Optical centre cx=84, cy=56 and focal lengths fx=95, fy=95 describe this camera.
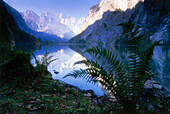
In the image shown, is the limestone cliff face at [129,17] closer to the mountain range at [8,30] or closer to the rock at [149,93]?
the rock at [149,93]

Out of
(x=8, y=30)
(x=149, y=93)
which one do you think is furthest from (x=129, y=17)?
(x=149, y=93)

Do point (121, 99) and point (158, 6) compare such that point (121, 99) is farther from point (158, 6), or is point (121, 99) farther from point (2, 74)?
point (158, 6)

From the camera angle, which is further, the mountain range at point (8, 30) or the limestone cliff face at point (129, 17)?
the limestone cliff face at point (129, 17)

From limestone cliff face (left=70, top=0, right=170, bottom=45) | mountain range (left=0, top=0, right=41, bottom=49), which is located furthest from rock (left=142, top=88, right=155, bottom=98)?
limestone cliff face (left=70, top=0, right=170, bottom=45)

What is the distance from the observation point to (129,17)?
73.6 metres

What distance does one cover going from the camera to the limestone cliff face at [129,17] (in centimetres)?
3441

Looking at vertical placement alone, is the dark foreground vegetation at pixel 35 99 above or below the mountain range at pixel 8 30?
below

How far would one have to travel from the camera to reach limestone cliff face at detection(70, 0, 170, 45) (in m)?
34.4

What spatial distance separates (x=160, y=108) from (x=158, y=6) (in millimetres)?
46478

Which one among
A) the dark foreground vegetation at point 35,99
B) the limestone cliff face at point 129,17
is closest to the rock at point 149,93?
the dark foreground vegetation at point 35,99

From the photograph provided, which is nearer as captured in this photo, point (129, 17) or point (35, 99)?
point (35, 99)

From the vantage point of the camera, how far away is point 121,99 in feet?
7.41

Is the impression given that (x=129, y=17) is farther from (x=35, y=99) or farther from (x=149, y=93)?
(x=35, y=99)

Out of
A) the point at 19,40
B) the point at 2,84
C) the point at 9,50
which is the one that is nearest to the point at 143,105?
the point at 2,84
